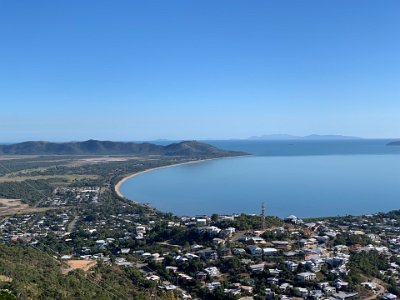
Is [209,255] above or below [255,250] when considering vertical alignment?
below

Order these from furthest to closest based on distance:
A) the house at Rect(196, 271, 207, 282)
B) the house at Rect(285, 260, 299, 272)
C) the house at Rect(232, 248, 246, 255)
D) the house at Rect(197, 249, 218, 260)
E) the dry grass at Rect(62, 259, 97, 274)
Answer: the house at Rect(232, 248, 246, 255), the house at Rect(197, 249, 218, 260), the house at Rect(285, 260, 299, 272), the house at Rect(196, 271, 207, 282), the dry grass at Rect(62, 259, 97, 274)

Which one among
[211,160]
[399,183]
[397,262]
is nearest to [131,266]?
[397,262]

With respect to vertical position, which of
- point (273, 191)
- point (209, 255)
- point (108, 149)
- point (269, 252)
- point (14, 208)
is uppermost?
point (108, 149)

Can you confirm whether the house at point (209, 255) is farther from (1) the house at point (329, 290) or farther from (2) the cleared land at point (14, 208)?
(2) the cleared land at point (14, 208)

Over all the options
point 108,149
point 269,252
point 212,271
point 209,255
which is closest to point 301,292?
point 269,252

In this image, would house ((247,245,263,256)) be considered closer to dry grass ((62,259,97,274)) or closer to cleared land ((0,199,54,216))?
dry grass ((62,259,97,274))

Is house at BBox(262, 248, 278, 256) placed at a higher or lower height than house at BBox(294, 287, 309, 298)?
higher

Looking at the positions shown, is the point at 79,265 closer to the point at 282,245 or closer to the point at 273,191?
the point at 282,245

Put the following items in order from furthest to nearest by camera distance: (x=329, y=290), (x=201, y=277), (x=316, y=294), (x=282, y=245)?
(x=282, y=245), (x=201, y=277), (x=329, y=290), (x=316, y=294)

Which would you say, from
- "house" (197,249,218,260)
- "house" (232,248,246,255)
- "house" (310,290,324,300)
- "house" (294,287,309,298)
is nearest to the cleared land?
"house" (197,249,218,260)
